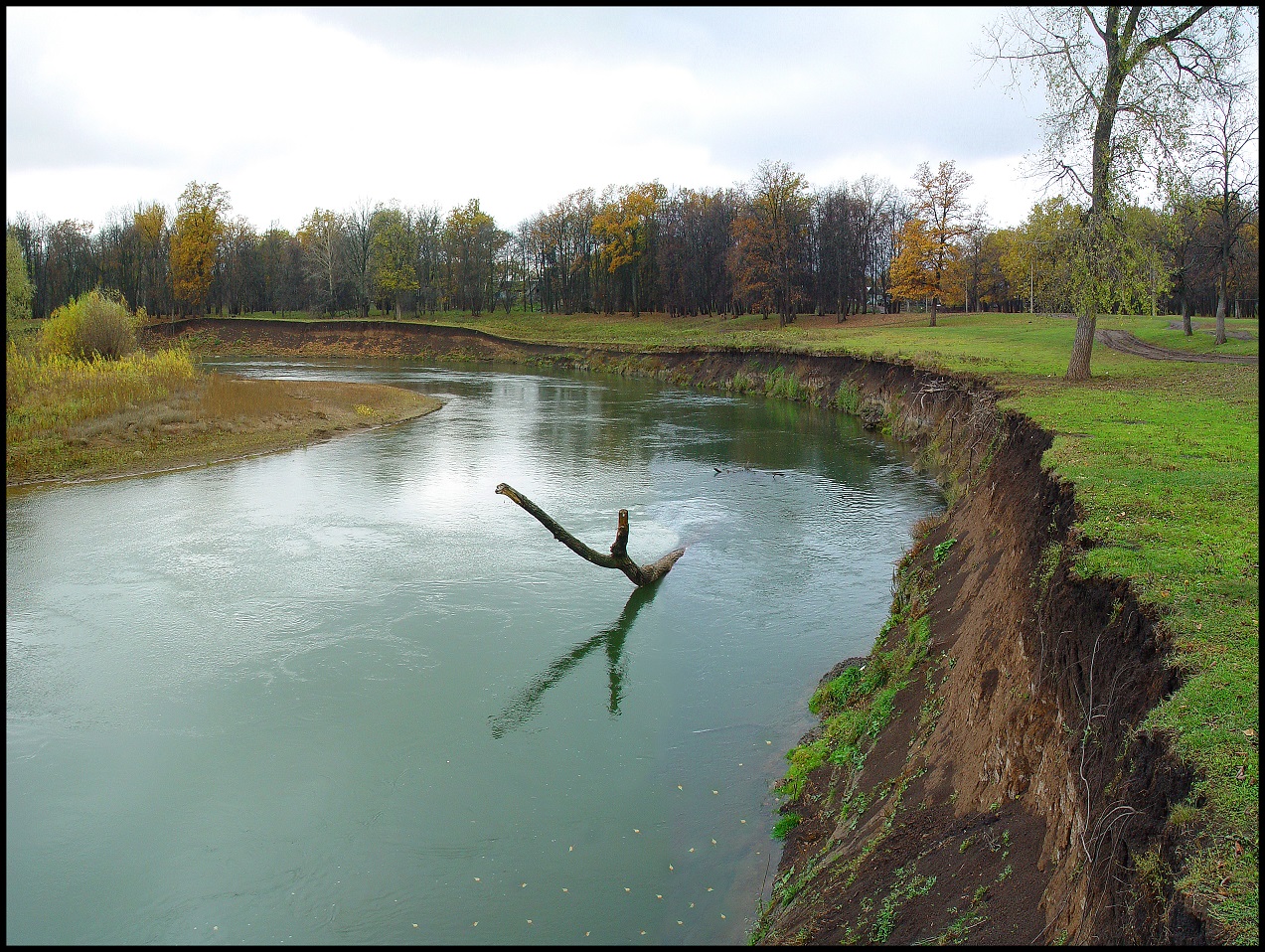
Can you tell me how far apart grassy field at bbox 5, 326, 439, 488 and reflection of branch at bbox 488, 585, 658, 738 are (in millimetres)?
15910

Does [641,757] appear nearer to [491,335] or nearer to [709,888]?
[709,888]

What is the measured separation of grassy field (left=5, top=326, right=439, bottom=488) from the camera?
2277cm

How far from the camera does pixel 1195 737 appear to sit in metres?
4.19

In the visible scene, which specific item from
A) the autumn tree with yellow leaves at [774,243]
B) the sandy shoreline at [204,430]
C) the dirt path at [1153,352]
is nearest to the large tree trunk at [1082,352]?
the dirt path at [1153,352]

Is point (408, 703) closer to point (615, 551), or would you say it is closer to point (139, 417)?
point (615, 551)

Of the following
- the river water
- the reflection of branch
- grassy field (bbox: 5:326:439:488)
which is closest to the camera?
the river water

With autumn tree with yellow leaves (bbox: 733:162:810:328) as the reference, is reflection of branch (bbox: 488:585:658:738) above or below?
below

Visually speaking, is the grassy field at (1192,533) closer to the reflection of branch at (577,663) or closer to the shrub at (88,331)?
the reflection of branch at (577,663)

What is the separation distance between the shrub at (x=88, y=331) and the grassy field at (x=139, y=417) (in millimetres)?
1702

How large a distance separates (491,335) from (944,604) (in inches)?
2612

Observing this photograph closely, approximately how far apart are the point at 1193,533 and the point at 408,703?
841cm

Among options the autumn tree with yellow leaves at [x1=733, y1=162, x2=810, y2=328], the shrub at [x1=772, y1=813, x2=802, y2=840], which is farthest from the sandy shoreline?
the autumn tree with yellow leaves at [x1=733, y1=162, x2=810, y2=328]

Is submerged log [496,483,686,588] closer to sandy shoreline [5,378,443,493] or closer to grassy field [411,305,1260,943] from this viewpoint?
grassy field [411,305,1260,943]

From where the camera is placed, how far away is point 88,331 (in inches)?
1315
